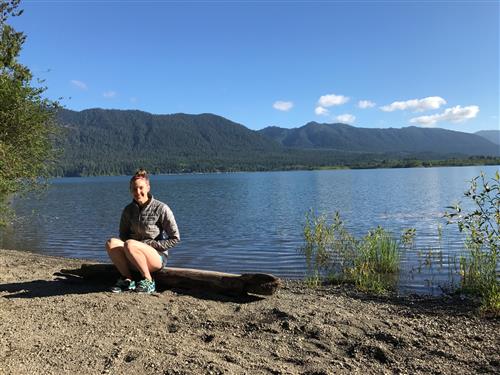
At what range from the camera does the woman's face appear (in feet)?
23.1

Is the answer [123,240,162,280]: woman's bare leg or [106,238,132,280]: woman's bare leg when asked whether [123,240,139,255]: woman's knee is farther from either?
[106,238,132,280]: woman's bare leg

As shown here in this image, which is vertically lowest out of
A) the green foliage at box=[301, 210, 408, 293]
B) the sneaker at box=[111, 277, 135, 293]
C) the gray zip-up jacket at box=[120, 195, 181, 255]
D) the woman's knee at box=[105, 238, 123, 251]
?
the green foliage at box=[301, 210, 408, 293]

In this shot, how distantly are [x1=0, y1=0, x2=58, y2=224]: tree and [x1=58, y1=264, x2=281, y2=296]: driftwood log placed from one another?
3.97 metres

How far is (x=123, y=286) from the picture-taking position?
741cm

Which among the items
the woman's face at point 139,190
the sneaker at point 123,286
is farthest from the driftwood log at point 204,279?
the woman's face at point 139,190

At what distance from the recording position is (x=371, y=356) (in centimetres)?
Answer: 486

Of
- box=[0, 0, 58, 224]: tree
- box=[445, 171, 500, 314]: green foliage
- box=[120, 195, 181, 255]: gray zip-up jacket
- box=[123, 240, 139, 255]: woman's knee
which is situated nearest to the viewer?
box=[123, 240, 139, 255]: woman's knee

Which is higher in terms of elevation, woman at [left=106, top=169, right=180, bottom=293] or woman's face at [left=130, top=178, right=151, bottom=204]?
woman's face at [left=130, top=178, right=151, bottom=204]

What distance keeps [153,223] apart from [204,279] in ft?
4.32

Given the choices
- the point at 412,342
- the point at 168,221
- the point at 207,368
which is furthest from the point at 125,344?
the point at 412,342

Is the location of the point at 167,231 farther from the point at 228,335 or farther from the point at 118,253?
the point at 228,335

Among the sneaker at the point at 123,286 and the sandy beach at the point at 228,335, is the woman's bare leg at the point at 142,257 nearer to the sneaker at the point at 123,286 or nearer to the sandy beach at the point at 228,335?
the sneaker at the point at 123,286

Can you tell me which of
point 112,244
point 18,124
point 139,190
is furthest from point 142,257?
Answer: point 18,124

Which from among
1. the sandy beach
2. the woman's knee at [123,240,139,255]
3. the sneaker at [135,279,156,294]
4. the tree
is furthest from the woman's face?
the tree
